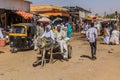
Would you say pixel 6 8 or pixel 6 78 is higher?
pixel 6 8

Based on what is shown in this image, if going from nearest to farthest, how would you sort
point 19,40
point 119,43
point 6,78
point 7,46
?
point 6,78, point 19,40, point 7,46, point 119,43

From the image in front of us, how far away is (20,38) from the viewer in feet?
69.5

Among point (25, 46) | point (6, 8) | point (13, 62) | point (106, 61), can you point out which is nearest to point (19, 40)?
point (25, 46)

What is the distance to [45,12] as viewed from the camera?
45969 mm

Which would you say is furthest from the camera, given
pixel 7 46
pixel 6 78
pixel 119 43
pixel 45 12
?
pixel 45 12

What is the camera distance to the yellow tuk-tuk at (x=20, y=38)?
2116 cm

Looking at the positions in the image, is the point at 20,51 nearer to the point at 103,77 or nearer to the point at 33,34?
the point at 33,34

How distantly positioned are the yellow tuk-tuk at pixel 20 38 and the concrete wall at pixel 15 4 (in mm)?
10127

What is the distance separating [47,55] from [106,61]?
2.82 meters

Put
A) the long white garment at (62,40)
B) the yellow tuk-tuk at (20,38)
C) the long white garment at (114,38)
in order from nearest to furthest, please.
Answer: the long white garment at (62,40), the yellow tuk-tuk at (20,38), the long white garment at (114,38)

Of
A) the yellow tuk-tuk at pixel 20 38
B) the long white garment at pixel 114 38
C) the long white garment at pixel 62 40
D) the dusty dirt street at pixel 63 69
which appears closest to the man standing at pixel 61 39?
the long white garment at pixel 62 40

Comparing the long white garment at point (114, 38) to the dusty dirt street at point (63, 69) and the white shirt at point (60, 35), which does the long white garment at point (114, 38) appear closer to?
the dusty dirt street at point (63, 69)

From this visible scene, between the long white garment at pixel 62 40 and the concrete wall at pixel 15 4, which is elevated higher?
the concrete wall at pixel 15 4

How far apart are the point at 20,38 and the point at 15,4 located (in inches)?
574
